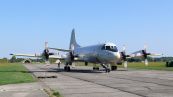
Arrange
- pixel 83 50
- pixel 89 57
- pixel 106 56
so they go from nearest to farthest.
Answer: pixel 106 56
pixel 89 57
pixel 83 50

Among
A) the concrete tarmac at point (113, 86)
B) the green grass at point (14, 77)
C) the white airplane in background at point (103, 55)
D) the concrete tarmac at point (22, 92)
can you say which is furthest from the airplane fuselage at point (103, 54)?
the concrete tarmac at point (22, 92)

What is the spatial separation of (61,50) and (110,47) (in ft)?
39.6

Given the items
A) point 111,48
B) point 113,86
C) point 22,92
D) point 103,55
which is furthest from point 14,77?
point 22,92

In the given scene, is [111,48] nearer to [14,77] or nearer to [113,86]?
[14,77]

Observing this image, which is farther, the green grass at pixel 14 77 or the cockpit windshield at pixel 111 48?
the cockpit windshield at pixel 111 48

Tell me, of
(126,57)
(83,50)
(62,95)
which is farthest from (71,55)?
→ (62,95)

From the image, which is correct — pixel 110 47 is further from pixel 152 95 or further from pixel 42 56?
pixel 152 95

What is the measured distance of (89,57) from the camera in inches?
2034

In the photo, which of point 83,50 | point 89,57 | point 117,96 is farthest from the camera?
point 83,50

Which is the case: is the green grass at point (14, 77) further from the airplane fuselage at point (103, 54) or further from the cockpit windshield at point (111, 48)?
the cockpit windshield at point (111, 48)

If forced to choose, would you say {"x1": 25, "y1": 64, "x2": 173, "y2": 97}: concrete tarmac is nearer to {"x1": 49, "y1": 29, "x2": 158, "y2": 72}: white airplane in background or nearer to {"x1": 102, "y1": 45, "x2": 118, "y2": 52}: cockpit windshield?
{"x1": 49, "y1": 29, "x2": 158, "y2": 72}: white airplane in background

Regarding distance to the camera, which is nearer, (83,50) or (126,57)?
(126,57)

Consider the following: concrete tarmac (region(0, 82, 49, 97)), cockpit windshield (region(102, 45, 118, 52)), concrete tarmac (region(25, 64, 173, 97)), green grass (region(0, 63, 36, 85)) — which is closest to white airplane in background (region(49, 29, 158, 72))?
cockpit windshield (region(102, 45, 118, 52))

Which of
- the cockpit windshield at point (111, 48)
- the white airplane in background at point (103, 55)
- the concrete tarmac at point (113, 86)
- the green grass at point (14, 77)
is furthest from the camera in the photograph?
the cockpit windshield at point (111, 48)
